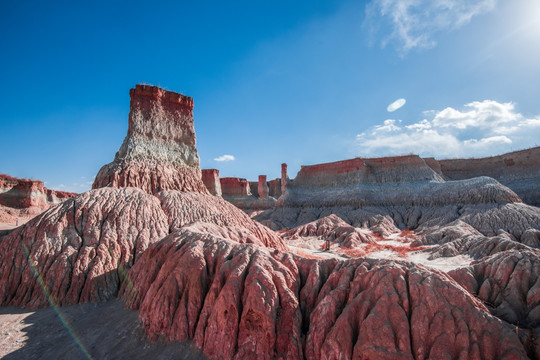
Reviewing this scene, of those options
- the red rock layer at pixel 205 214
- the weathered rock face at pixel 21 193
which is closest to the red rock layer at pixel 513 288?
the red rock layer at pixel 205 214

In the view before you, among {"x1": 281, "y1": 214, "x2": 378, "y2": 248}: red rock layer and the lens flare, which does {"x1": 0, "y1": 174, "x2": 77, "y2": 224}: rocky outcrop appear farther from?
{"x1": 281, "y1": 214, "x2": 378, "y2": 248}: red rock layer

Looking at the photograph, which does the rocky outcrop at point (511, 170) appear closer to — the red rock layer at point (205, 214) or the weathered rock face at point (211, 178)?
the red rock layer at point (205, 214)

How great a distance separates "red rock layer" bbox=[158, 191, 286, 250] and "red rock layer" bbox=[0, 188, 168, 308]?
132cm

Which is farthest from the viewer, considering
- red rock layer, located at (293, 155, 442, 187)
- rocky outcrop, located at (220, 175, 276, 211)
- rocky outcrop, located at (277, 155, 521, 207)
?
rocky outcrop, located at (220, 175, 276, 211)

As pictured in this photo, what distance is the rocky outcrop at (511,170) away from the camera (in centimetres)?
3685

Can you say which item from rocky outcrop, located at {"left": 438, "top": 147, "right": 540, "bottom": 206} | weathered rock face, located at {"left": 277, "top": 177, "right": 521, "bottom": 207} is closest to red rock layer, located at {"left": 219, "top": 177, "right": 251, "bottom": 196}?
weathered rock face, located at {"left": 277, "top": 177, "right": 521, "bottom": 207}

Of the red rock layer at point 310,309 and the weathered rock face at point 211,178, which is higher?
the weathered rock face at point 211,178

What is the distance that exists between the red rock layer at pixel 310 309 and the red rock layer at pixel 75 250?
13.0 feet

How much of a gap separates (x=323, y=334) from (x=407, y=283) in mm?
2276

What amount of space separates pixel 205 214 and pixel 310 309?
35.7 ft

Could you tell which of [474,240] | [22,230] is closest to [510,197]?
[474,240]

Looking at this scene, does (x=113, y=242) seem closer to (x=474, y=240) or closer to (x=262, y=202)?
(x=474, y=240)

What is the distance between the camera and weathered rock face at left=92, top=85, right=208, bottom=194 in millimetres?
17000

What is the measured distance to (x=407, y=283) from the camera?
6.14m
